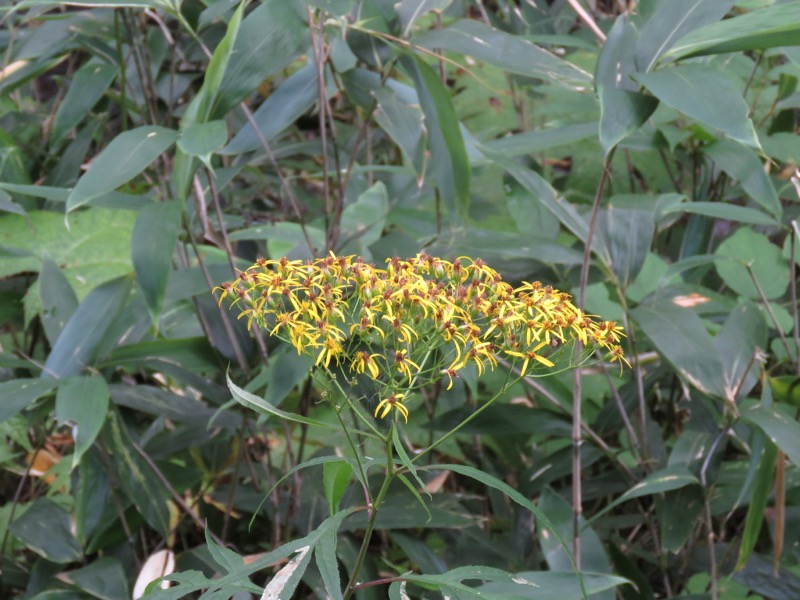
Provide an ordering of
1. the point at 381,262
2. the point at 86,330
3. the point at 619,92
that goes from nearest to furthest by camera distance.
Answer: the point at 619,92 → the point at 86,330 → the point at 381,262

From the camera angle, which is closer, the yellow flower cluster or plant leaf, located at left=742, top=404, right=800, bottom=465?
the yellow flower cluster

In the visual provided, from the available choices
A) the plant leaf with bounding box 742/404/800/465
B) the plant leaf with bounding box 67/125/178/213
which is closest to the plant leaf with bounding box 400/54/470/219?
the plant leaf with bounding box 67/125/178/213

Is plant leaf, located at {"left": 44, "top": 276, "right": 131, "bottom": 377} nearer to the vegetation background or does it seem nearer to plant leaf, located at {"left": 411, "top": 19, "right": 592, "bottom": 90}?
the vegetation background

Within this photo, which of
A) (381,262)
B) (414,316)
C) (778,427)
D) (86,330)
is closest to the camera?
(414,316)

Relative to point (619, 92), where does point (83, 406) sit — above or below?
below

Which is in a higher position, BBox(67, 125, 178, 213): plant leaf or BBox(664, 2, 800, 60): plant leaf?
BBox(664, 2, 800, 60): plant leaf

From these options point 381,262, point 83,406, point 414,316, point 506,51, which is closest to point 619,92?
point 506,51

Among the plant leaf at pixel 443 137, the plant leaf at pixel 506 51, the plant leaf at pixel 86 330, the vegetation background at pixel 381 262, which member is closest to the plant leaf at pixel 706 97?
the vegetation background at pixel 381 262

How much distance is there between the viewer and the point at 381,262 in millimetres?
1358

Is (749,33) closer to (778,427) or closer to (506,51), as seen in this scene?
(506,51)

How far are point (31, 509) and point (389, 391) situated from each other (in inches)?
30.5

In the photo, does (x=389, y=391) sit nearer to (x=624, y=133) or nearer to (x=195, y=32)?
(x=624, y=133)

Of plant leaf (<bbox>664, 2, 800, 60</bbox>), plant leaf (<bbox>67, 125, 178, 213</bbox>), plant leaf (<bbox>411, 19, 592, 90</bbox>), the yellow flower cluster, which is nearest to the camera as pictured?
the yellow flower cluster

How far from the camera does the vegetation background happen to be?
1041 mm
